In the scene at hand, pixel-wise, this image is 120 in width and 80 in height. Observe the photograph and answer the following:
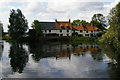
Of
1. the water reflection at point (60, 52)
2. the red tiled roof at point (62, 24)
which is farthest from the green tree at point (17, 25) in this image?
the water reflection at point (60, 52)

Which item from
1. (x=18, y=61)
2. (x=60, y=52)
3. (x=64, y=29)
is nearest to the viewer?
(x=18, y=61)

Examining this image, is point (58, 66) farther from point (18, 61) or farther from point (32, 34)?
point (32, 34)

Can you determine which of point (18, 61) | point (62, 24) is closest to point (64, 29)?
point (62, 24)

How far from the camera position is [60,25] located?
81438 millimetres

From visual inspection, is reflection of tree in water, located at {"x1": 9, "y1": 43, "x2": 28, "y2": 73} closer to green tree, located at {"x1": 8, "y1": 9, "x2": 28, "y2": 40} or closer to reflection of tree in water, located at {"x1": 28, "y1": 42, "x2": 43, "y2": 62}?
reflection of tree in water, located at {"x1": 28, "y1": 42, "x2": 43, "y2": 62}

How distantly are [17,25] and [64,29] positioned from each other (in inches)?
833

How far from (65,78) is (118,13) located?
21837 mm

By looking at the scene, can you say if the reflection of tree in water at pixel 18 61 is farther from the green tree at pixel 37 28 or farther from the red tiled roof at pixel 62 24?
the red tiled roof at pixel 62 24

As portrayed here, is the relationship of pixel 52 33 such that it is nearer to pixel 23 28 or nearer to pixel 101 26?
pixel 23 28

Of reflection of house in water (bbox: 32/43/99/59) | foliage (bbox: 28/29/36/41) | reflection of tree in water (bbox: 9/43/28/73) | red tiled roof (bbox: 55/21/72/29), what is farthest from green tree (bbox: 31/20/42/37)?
reflection of tree in water (bbox: 9/43/28/73)

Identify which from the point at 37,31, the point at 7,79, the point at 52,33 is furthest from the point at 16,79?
the point at 52,33

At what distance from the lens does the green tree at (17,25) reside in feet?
229

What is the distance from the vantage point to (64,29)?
265ft

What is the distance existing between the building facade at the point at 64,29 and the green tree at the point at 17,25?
357 inches
